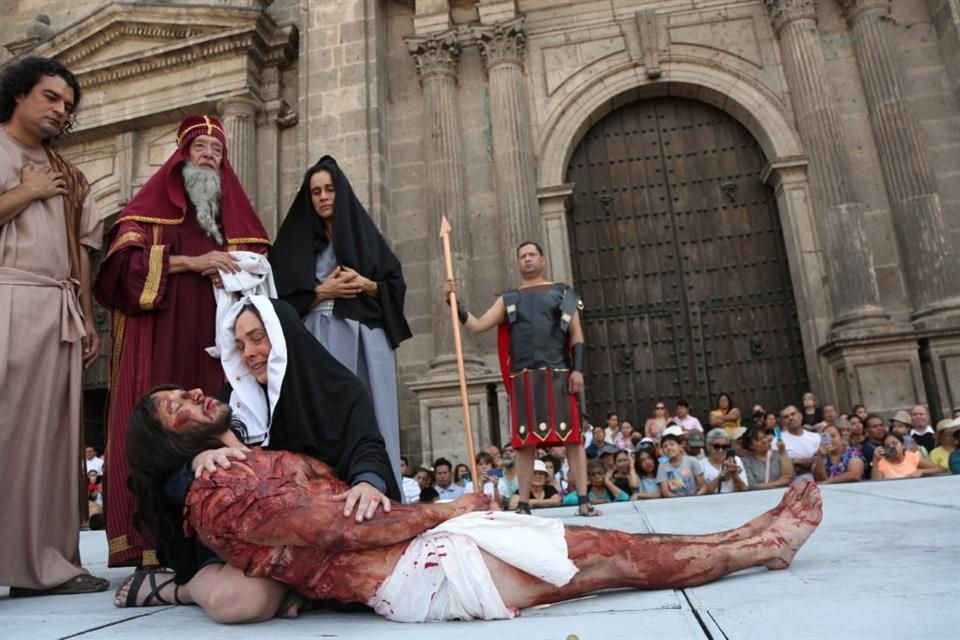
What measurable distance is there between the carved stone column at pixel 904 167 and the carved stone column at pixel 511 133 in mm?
4822

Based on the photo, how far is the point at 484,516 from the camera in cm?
239

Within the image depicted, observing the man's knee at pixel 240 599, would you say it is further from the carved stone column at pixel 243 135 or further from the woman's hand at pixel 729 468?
the carved stone column at pixel 243 135

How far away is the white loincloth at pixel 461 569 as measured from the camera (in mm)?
2289

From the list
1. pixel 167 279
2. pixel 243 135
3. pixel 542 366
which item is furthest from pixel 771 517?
pixel 243 135

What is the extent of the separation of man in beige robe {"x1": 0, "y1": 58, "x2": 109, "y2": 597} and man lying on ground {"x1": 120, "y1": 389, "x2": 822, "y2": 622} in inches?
56.0

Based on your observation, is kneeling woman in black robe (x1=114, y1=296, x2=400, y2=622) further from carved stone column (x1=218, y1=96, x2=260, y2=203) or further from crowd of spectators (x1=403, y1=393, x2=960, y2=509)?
carved stone column (x1=218, y1=96, x2=260, y2=203)

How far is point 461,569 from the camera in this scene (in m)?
2.29

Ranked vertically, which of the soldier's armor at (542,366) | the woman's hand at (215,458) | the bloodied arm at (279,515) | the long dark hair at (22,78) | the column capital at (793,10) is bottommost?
the bloodied arm at (279,515)

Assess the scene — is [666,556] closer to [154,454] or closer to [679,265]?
[154,454]

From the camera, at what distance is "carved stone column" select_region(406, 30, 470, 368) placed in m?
10.6

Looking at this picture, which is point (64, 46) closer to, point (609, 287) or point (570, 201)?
point (570, 201)

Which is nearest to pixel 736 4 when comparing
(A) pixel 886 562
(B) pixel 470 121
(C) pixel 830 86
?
(C) pixel 830 86

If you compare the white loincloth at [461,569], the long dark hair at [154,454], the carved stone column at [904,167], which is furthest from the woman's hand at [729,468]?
the long dark hair at [154,454]

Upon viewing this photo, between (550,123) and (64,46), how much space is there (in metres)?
9.19
